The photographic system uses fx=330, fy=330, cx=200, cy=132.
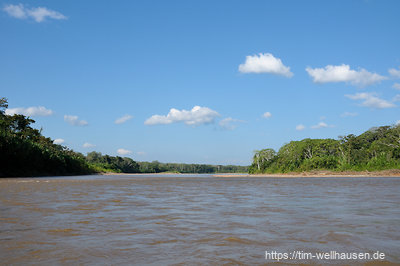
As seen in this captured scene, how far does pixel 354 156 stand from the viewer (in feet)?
227

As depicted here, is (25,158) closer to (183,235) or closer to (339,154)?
(183,235)

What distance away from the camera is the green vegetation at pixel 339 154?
62.9 m

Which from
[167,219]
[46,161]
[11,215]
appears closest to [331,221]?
[167,219]

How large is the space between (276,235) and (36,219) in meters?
5.29

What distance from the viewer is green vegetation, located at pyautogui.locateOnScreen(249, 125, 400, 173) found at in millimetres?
62919

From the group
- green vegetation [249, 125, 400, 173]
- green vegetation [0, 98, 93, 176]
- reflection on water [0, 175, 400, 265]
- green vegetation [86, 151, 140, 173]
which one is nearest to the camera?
reflection on water [0, 175, 400, 265]

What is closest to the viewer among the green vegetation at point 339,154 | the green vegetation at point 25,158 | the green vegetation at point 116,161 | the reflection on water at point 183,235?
the reflection on water at point 183,235

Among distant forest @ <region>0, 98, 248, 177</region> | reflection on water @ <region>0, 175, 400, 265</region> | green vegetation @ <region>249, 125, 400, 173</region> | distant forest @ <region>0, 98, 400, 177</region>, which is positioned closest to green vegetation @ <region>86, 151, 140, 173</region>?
distant forest @ <region>0, 98, 400, 177</region>

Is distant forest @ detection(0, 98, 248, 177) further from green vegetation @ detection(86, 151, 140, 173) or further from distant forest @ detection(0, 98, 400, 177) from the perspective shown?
green vegetation @ detection(86, 151, 140, 173)

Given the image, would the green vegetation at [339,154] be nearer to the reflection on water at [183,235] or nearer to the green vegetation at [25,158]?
the green vegetation at [25,158]

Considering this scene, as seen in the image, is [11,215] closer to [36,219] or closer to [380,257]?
[36,219]

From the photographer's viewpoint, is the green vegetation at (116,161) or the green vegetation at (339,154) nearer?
the green vegetation at (339,154)

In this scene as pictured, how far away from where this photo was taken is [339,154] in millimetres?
77562

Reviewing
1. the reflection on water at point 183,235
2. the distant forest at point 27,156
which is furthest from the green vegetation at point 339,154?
the reflection on water at point 183,235
